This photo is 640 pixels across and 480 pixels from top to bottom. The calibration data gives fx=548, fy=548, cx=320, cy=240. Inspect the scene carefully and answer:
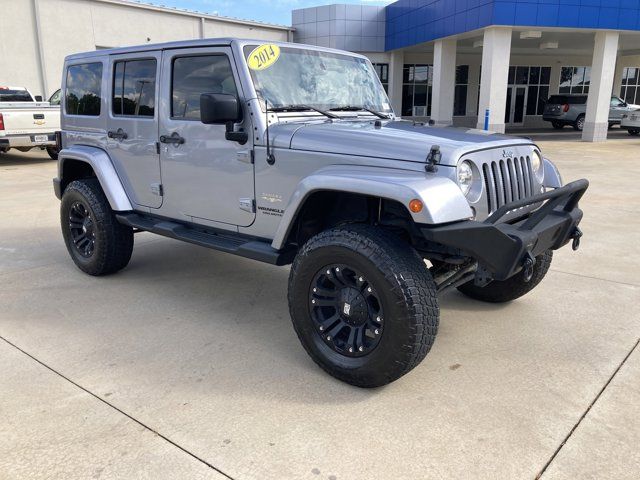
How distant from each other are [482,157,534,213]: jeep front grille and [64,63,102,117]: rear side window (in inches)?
141

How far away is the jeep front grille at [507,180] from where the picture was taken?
318 centimetres

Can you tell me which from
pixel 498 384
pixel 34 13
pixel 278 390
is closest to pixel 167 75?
pixel 278 390

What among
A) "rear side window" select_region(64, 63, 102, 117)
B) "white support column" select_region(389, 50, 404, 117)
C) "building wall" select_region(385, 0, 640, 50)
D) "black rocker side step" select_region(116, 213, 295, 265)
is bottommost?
"black rocker side step" select_region(116, 213, 295, 265)

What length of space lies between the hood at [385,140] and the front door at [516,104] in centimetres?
2935

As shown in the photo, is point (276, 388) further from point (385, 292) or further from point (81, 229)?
point (81, 229)

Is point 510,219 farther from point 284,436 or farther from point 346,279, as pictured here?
point 284,436

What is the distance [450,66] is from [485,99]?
445 centimetres

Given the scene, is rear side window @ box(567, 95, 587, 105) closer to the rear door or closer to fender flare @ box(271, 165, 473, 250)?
the rear door

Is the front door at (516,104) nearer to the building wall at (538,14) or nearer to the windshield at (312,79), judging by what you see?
the building wall at (538,14)

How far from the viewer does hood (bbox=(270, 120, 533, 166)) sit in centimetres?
306

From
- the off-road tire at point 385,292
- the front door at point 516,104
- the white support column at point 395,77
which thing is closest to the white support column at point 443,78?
the white support column at point 395,77

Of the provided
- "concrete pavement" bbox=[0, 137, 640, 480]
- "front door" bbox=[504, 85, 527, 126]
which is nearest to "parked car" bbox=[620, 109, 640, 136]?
"front door" bbox=[504, 85, 527, 126]

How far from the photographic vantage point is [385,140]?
10.4 ft

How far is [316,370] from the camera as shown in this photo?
136 inches
